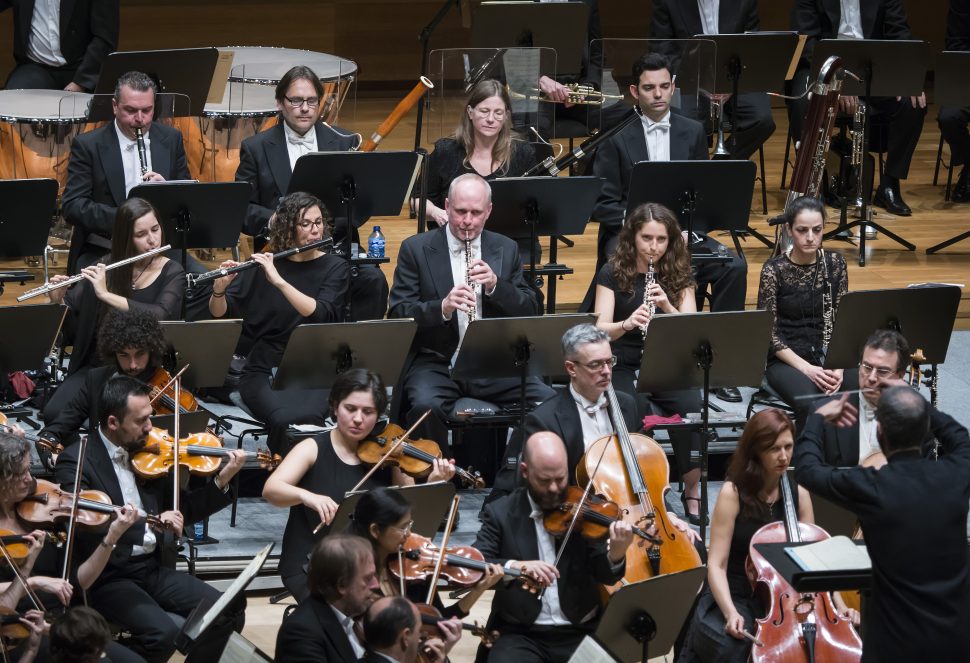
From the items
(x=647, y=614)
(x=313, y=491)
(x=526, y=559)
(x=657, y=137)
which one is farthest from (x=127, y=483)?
(x=657, y=137)

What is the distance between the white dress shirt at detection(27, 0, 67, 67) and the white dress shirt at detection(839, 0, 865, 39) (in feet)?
12.7

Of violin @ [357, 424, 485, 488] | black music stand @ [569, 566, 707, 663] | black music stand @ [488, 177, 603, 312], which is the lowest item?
black music stand @ [569, 566, 707, 663]

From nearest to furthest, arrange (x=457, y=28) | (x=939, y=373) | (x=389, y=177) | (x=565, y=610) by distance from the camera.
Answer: (x=565, y=610)
(x=389, y=177)
(x=939, y=373)
(x=457, y=28)

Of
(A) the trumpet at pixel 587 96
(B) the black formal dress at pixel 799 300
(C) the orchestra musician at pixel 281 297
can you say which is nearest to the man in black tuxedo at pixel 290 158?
(C) the orchestra musician at pixel 281 297

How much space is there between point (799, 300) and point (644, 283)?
58 centimetres

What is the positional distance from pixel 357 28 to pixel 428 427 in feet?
17.8

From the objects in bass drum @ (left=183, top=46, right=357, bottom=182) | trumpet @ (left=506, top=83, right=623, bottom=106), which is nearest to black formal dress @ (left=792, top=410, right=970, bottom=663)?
trumpet @ (left=506, top=83, right=623, bottom=106)

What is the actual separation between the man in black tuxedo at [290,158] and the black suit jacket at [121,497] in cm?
145

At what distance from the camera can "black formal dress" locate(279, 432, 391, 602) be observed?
13.9 feet

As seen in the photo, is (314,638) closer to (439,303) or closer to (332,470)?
(332,470)

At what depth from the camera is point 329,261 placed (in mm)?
5262

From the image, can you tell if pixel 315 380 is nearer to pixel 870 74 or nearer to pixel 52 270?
pixel 52 270

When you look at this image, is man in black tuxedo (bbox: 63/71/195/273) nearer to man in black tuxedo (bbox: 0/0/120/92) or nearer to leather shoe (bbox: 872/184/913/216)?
man in black tuxedo (bbox: 0/0/120/92)

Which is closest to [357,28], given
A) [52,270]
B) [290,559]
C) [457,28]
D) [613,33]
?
[457,28]
